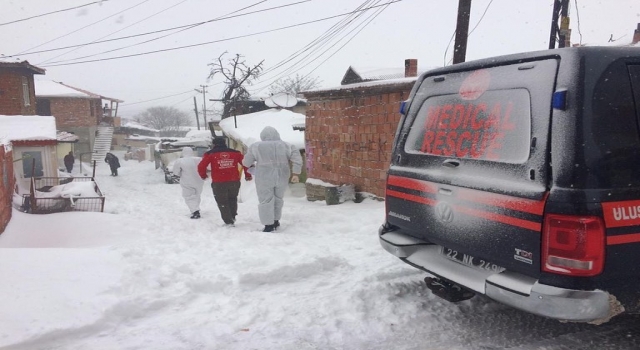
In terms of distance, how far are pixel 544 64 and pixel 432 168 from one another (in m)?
1.04

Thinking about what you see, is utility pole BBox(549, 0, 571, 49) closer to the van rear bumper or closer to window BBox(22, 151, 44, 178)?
the van rear bumper

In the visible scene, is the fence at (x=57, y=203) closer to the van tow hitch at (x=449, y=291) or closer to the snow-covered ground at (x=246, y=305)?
the snow-covered ground at (x=246, y=305)

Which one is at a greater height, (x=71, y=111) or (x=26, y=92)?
(x=26, y=92)

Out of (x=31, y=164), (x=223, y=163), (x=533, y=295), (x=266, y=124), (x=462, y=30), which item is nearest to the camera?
(x=533, y=295)

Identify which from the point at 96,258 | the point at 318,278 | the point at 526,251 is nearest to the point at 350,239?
the point at 318,278

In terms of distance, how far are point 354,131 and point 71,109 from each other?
3754cm

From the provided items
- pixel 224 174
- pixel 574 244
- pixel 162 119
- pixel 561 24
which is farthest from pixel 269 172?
pixel 162 119

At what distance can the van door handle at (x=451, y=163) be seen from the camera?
3.11m

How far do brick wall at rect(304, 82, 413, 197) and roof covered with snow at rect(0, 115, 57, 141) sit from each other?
41.8 ft

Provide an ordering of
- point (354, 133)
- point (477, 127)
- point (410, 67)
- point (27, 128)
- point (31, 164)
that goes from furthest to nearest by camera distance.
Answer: point (27, 128)
point (31, 164)
point (410, 67)
point (354, 133)
point (477, 127)

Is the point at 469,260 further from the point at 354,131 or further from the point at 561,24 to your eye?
the point at 561,24

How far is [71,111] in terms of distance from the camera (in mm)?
39125

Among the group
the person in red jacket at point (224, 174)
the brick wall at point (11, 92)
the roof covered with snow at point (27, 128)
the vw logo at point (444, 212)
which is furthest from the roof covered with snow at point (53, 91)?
the vw logo at point (444, 212)

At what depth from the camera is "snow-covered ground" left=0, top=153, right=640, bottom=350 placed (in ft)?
9.94
